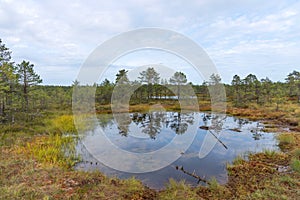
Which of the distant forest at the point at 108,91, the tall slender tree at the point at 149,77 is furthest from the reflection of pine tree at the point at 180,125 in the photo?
the tall slender tree at the point at 149,77

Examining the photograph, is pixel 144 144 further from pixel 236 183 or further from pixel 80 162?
pixel 236 183

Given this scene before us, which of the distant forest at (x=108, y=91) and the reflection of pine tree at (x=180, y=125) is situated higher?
the distant forest at (x=108, y=91)

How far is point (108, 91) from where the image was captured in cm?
3547

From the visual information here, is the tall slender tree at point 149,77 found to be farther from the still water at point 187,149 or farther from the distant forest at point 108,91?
the still water at point 187,149

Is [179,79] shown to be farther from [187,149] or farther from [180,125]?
[187,149]

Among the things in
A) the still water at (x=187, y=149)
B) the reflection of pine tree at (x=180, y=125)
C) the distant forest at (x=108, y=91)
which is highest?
the distant forest at (x=108, y=91)

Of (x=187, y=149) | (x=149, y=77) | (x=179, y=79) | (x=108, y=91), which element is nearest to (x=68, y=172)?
(x=187, y=149)

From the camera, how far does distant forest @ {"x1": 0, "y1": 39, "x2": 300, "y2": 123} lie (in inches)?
642

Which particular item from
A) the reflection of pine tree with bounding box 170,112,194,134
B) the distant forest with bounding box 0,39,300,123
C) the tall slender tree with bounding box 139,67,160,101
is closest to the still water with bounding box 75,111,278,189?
the reflection of pine tree with bounding box 170,112,194,134

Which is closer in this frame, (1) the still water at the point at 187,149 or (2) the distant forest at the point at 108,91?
(1) the still water at the point at 187,149

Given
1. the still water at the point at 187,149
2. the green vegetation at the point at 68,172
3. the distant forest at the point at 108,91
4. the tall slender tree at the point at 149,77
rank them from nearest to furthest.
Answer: the green vegetation at the point at 68,172 < the still water at the point at 187,149 < the distant forest at the point at 108,91 < the tall slender tree at the point at 149,77

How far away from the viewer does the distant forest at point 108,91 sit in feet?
53.5

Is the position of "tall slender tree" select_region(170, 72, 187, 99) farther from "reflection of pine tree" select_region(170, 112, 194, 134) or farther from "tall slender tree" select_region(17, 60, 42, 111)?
"tall slender tree" select_region(17, 60, 42, 111)

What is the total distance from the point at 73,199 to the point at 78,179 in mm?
1357
